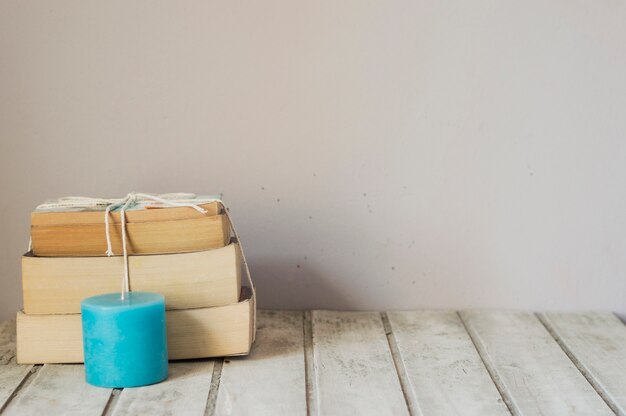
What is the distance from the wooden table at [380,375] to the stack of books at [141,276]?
34 mm

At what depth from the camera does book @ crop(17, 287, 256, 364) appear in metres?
1.13

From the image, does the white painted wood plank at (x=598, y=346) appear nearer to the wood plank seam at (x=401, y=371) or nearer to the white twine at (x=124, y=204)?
the wood plank seam at (x=401, y=371)

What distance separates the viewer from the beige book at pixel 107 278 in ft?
3.67

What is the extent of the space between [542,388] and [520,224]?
1.36 ft

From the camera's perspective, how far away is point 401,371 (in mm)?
1113

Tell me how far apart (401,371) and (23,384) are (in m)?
0.48

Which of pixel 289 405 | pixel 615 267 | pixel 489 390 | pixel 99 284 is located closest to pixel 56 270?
pixel 99 284

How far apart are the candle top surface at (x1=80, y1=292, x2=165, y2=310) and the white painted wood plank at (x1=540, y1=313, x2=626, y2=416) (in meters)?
0.56

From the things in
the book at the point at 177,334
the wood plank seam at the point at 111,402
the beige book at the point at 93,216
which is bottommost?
the wood plank seam at the point at 111,402

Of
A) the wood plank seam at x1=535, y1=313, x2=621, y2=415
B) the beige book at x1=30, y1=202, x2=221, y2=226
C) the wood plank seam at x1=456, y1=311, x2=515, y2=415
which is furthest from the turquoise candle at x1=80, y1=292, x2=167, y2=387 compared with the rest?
the wood plank seam at x1=535, y1=313, x2=621, y2=415

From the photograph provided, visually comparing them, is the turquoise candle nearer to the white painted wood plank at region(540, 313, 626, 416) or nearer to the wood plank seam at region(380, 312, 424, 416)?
the wood plank seam at region(380, 312, 424, 416)

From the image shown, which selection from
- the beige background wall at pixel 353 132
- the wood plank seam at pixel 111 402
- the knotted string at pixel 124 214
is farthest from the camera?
the beige background wall at pixel 353 132

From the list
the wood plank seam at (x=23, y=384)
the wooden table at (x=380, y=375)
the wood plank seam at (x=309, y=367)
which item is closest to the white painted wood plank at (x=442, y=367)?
the wooden table at (x=380, y=375)

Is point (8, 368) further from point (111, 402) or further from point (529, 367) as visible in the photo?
point (529, 367)
